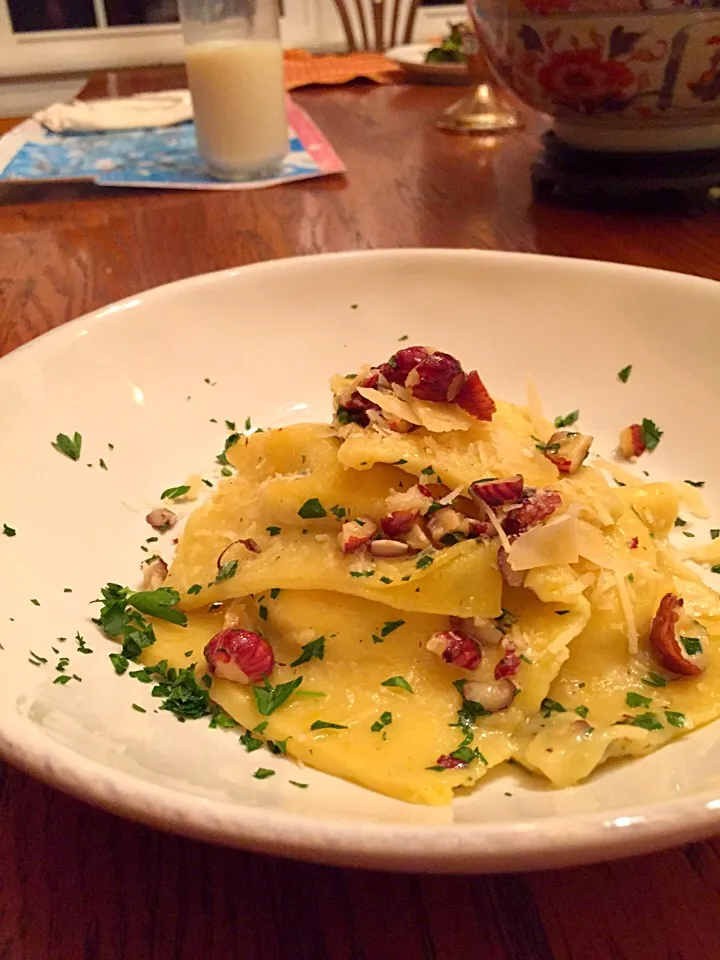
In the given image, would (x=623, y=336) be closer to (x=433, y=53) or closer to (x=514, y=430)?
(x=514, y=430)

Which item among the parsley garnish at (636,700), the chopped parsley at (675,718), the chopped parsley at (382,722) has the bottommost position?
the parsley garnish at (636,700)

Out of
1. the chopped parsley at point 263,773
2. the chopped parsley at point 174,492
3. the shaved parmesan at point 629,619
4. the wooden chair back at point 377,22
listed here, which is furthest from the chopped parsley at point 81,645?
the wooden chair back at point 377,22

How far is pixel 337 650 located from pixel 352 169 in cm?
249

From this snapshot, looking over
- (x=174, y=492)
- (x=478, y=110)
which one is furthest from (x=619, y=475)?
(x=478, y=110)

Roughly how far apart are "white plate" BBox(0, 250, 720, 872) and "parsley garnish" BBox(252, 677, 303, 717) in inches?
2.1

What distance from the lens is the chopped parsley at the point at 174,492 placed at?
149cm

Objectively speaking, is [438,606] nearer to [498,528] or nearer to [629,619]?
[498,528]

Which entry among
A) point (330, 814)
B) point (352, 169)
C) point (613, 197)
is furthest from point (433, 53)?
point (330, 814)

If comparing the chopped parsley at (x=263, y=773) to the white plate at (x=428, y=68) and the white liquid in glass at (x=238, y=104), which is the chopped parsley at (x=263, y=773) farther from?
the white plate at (x=428, y=68)

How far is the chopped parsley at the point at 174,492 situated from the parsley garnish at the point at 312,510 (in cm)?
37

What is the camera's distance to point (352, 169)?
10.4 feet

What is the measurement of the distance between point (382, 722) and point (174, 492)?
676mm

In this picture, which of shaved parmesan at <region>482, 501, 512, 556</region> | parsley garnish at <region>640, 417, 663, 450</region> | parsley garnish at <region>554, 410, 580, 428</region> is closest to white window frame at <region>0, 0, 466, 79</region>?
parsley garnish at <region>554, 410, 580, 428</region>

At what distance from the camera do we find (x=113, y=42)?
7047 millimetres
